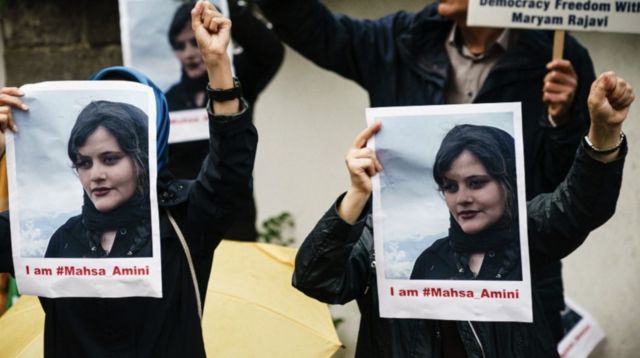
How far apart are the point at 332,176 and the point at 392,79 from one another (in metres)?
2.21

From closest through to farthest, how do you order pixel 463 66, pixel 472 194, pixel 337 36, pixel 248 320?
pixel 472 194, pixel 248 320, pixel 463 66, pixel 337 36

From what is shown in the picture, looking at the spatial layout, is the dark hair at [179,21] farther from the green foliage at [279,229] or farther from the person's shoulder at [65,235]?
the person's shoulder at [65,235]

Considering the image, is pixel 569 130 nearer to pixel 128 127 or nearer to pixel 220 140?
pixel 220 140

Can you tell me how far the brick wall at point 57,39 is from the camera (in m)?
6.58

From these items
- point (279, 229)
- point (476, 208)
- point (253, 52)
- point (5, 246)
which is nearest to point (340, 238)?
point (476, 208)

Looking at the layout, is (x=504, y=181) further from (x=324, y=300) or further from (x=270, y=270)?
(x=270, y=270)

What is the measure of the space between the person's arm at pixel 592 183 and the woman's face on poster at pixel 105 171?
3.60ft

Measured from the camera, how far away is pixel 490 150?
331cm

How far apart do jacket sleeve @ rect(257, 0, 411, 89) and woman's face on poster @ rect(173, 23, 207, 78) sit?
59 cm

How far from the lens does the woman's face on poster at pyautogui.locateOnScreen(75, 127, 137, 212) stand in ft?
10.9

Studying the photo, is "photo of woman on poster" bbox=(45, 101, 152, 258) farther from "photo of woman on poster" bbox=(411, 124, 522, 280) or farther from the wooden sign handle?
the wooden sign handle

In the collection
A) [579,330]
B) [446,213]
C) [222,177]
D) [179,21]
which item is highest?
[179,21]

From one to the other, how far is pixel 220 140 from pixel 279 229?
3573 millimetres

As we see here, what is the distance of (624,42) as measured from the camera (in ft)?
19.5
